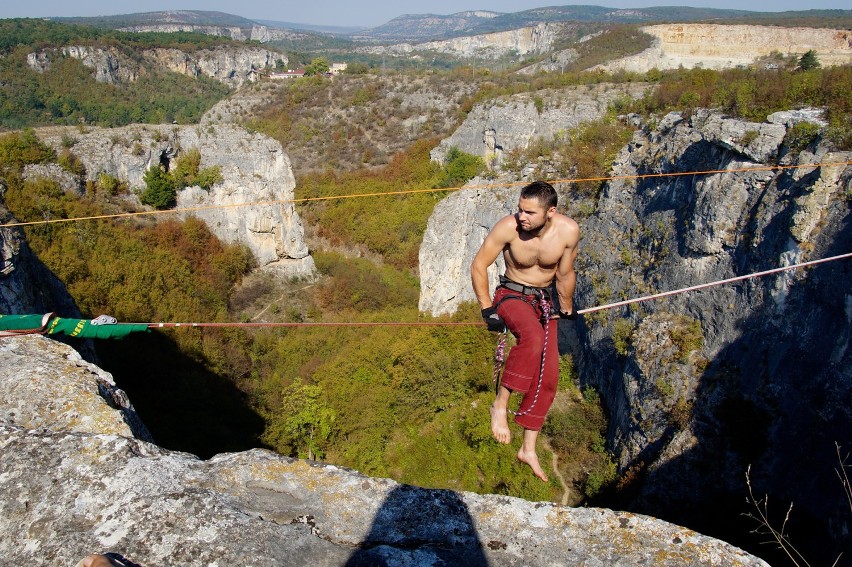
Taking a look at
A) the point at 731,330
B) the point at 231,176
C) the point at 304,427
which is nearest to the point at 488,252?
the point at 731,330

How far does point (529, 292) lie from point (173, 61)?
119m

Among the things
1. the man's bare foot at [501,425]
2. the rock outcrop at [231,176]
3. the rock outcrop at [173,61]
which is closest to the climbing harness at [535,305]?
the man's bare foot at [501,425]

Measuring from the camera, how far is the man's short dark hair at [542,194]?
4.54 metres

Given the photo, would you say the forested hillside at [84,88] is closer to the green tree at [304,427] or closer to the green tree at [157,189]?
the green tree at [157,189]

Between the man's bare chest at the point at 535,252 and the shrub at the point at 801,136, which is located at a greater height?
the shrub at the point at 801,136

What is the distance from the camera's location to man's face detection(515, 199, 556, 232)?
14.9ft

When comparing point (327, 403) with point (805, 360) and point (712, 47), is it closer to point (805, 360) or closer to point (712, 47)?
point (805, 360)

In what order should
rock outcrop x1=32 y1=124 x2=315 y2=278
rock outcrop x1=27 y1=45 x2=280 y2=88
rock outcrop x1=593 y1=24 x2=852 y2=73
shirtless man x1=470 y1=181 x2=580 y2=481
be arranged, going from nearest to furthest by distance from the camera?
shirtless man x1=470 y1=181 x2=580 y2=481, rock outcrop x1=32 y1=124 x2=315 y2=278, rock outcrop x1=593 y1=24 x2=852 y2=73, rock outcrop x1=27 y1=45 x2=280 y2=88

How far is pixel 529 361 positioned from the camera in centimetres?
475

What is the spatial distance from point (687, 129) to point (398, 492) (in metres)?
17.6

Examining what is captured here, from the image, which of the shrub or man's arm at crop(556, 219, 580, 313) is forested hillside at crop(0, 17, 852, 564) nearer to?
the shrub

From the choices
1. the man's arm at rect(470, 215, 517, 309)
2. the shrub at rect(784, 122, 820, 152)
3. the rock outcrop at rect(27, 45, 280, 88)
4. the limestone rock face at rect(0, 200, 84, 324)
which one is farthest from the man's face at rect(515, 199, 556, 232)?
the rock outcrop at rect(27, 45, 280, 88)

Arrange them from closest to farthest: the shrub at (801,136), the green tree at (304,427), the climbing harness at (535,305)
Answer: the climbing harness at (535,305), the shrub at (801,136), the green tree at (304,427)

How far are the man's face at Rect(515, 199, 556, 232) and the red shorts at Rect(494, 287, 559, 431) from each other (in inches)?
31.6
